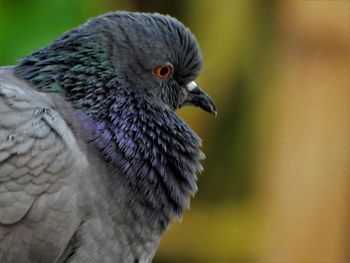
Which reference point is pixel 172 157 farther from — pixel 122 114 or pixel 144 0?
pixel 144 0

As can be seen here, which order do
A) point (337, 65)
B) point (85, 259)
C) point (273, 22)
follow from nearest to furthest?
1. point (85, 259)
2. point (337, 65)
3. point (273, 22)

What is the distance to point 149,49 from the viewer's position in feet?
18.5

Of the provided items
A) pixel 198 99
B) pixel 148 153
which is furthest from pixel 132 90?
pixel 198 99

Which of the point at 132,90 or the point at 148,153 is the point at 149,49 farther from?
the point at 148,153

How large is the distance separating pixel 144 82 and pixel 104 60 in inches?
10.0

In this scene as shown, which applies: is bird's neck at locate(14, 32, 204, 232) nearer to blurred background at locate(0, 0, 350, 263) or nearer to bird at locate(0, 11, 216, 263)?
bird at locate(0, 11, 216, 263)

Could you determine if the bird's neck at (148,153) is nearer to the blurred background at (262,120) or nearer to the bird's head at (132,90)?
the bird's head at (132,90)

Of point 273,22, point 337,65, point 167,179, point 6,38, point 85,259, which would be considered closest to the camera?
point 85,259

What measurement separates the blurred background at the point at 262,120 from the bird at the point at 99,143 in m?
1.91

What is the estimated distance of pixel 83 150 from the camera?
17.5 feet

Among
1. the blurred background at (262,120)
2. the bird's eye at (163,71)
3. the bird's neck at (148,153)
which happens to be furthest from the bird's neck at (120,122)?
the blurred background at (262,120)

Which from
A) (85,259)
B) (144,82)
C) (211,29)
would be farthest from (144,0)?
(85,259)

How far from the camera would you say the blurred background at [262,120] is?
8188 millimetres

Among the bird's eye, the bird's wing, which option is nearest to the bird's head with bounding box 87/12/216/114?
the bird's eye
